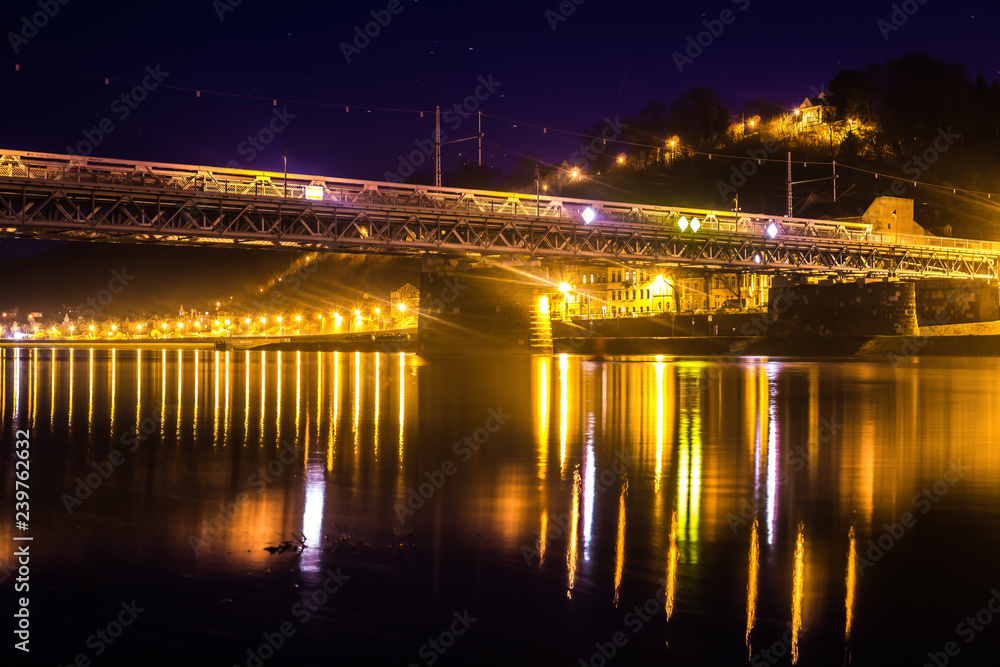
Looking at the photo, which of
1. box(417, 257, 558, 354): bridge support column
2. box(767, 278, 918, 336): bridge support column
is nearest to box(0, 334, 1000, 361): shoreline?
box(417, 257, 558, 354): bridge support column

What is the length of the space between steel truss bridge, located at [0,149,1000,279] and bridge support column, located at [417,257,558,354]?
16.9 ft

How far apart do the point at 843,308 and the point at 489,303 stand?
37.8m

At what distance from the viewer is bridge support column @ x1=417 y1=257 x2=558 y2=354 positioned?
84.1m

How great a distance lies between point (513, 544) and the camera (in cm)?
1012

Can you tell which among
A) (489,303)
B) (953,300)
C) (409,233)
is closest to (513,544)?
(409,233)

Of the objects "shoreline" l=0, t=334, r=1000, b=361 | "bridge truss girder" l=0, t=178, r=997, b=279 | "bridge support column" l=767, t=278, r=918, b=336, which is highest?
"bridge truss girder" l=0, t=178, r=997, b=279

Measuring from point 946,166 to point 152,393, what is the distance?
147164mm

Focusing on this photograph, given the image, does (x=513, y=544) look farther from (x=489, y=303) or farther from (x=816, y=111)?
(x=816, y=111)

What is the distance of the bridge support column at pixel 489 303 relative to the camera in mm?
84125

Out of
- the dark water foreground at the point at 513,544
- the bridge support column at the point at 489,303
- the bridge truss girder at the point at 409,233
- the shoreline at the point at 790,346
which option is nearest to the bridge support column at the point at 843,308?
the bridge truss girder at the point at 409,233

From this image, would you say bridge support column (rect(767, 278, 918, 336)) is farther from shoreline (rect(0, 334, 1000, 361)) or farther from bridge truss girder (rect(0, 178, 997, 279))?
shoreline (rect(0, 334, 1000, 361))

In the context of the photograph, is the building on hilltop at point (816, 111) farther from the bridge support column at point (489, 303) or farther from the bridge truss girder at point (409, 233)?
the bridge support column at point (489, 303)

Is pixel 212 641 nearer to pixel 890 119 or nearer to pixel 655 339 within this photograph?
pixel 655 339

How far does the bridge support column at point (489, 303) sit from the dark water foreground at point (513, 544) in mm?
61884
